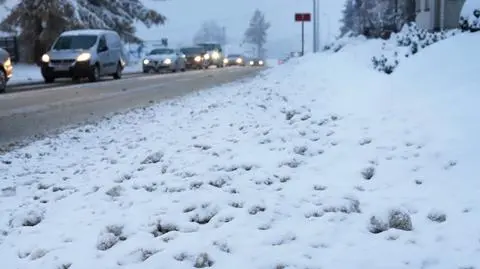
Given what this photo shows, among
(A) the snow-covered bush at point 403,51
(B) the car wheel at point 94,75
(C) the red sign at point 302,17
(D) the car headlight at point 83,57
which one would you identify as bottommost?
(B) the car wheel at point 94,75

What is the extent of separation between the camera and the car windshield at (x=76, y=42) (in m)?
23.1

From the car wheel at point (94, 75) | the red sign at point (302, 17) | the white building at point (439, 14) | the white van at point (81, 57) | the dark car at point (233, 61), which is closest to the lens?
the white building at point (439, 14)

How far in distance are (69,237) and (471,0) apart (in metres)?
8.30

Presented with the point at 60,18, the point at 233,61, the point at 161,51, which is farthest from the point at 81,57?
the point at 233,61

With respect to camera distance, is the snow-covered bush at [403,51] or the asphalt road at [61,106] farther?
the snow-covered bush at [403,51]

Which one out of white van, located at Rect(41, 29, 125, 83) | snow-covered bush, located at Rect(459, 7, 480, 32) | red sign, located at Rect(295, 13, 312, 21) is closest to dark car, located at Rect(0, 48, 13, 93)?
white van, located at Rect(41, 29, 125, 83)

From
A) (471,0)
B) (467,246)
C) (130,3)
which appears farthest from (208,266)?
(130,3)

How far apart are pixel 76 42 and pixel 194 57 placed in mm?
19791

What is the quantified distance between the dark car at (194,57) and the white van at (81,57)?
17.2 m

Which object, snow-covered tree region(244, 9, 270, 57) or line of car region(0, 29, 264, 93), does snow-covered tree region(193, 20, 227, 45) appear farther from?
line of car region(0, 29, 264, 93)

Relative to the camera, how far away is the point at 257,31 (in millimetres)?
140500

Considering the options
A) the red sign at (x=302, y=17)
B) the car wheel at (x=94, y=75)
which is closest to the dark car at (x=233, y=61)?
the red sign at (x=302, y=17)

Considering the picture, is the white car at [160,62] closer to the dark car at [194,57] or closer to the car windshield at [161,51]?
the car windshield at [161,51]

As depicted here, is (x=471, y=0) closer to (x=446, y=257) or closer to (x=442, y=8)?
(x=446, y=257)
